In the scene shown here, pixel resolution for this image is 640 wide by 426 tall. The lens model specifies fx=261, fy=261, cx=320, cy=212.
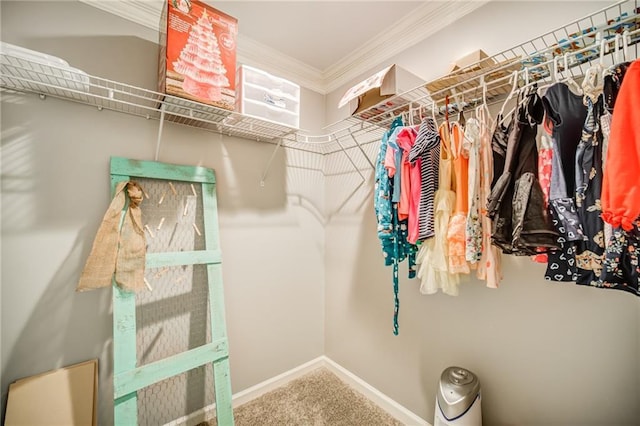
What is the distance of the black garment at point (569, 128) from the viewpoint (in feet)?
2.61

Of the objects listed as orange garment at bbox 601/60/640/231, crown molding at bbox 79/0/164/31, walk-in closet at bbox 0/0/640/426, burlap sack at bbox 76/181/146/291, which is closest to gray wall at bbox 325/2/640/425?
walk-in closet at bbox 0/0/640/426

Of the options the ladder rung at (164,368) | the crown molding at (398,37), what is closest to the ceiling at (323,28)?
the crown molding at (398,37)

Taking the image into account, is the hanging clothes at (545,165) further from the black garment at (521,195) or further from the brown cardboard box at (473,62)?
the brown cardboard box at (473,62)

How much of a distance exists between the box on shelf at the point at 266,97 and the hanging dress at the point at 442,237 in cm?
88

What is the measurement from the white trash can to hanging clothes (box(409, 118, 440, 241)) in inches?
27.7

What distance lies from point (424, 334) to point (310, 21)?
206 centimetres

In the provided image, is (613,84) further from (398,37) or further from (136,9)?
(136,9)

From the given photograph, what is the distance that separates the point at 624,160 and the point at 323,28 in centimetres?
167

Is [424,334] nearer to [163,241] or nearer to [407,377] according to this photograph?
[407,377]

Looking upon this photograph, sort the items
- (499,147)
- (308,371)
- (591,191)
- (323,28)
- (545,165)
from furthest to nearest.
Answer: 1. (308,371)
2. (323,28)
3. (499,147)
4. (545,165)
5. (591,191)

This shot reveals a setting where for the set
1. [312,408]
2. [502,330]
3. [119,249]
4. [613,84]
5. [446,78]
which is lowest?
[312,408]

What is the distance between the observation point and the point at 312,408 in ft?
5.71

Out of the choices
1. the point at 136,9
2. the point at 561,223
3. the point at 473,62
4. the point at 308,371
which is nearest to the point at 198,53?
the point at 136,9

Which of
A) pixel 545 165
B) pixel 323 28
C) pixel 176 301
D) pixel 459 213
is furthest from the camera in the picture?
pixel 323 28
